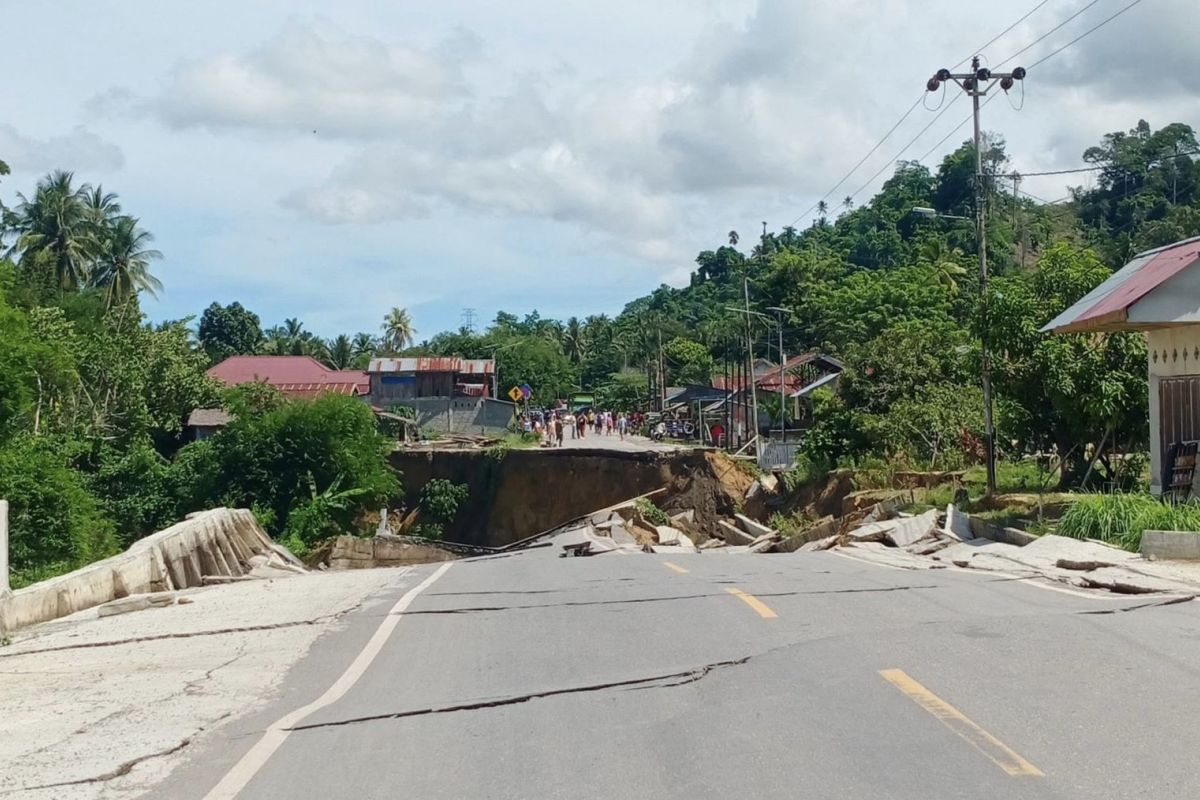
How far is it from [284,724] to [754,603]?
6515 mm

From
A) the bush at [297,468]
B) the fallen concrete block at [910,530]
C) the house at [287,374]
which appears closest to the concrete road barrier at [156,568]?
the fallen concrete block at [910,530]

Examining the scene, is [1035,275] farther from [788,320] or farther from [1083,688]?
[788,320]

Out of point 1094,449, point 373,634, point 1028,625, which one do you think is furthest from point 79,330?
point 1028,625

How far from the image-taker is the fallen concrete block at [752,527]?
4069cm

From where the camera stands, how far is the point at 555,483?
60344 mm

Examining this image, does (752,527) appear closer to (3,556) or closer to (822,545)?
(822,545)

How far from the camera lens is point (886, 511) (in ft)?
100

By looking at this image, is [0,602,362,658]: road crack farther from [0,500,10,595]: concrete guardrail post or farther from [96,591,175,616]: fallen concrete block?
[96,591,175,616]: fallen concrete block

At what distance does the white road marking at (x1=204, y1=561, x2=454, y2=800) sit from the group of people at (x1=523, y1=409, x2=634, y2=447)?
52.8m

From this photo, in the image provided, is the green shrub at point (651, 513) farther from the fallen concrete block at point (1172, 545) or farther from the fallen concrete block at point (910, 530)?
the fallen concrete block at point (1172, 545)

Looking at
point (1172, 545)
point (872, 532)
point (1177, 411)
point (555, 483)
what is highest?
point (1177, 411)

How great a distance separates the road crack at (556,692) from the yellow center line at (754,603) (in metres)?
2.67

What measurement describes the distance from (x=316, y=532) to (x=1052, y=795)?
158ft

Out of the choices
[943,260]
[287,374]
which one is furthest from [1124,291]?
[287,374]
